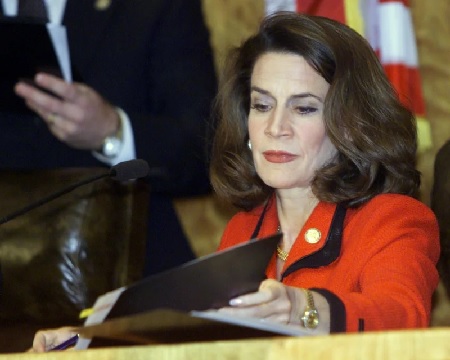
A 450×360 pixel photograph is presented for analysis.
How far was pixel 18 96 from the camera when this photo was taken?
116 inches

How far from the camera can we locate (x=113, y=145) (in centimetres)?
305

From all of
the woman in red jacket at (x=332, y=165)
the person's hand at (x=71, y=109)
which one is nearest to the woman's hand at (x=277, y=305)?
the woman in red jacket at (x=332, y=165)

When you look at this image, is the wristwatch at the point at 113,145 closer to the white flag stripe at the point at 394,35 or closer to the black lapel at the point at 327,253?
the black lapel at the point at 327,253

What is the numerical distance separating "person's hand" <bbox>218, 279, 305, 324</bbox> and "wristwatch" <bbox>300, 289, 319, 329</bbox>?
0.7 inches

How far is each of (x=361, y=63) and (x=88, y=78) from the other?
3.15 feet

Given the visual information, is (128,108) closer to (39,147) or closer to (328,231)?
(39,147)

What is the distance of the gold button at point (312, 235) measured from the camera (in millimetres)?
2451

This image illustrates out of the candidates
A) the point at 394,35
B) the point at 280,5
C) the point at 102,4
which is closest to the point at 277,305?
the point at 102,4

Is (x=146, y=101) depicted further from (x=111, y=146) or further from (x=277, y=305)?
(x=277, y=305)

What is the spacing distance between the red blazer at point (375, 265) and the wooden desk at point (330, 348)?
22.5 inches

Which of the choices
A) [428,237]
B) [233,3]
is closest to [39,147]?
[233,3]

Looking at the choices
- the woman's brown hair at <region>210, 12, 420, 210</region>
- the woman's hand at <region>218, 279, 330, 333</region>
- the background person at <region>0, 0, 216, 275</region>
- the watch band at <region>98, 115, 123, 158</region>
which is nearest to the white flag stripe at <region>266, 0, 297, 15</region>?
the background person at <region>0, 0, 216, 275</region>

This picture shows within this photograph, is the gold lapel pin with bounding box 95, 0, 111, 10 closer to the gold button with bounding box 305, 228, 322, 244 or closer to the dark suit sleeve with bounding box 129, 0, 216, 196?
the dark suit sleeve with bounding box 129, 0, 216, 196

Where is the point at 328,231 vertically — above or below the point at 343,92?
below
